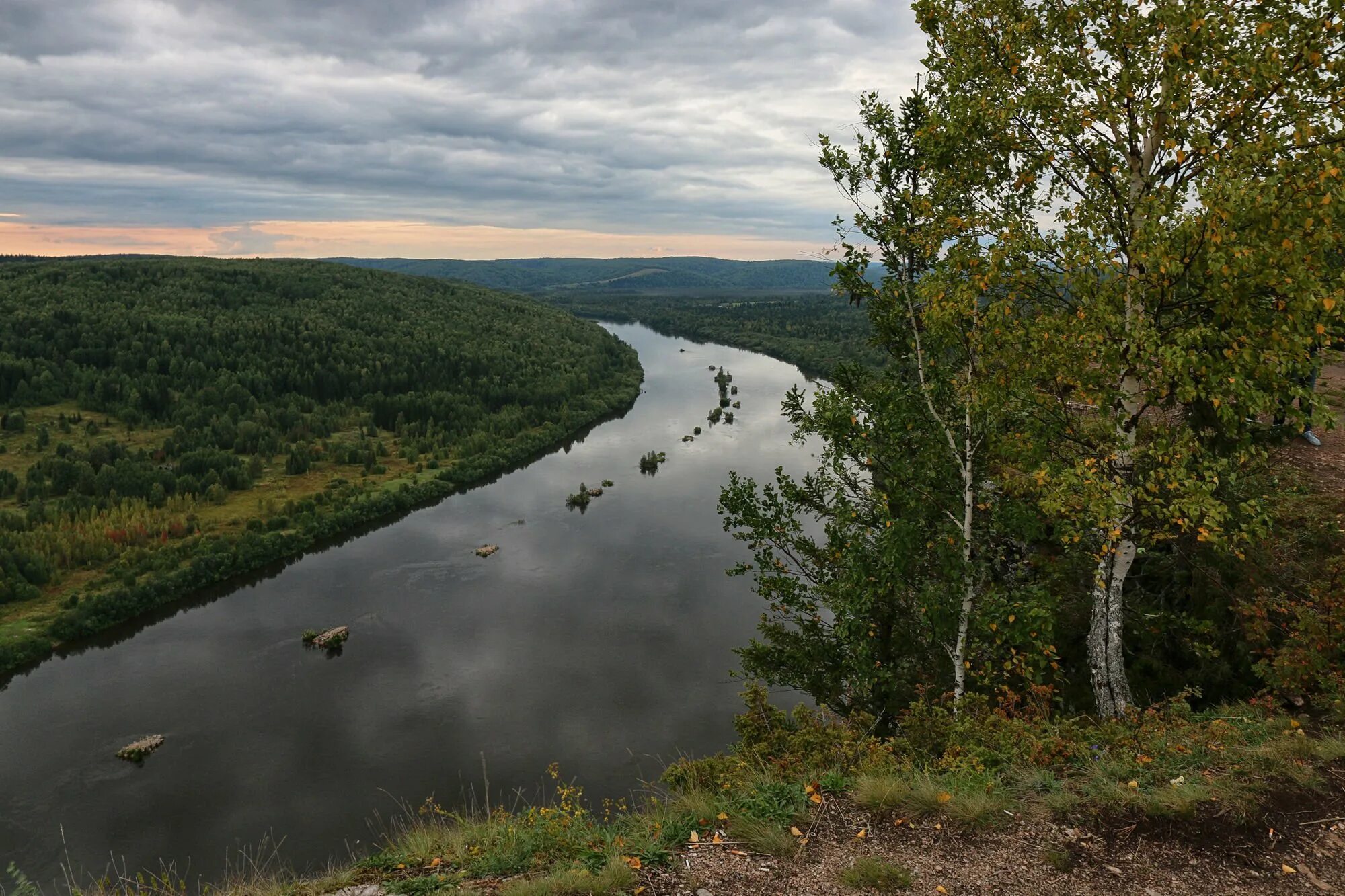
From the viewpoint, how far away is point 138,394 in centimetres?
9325

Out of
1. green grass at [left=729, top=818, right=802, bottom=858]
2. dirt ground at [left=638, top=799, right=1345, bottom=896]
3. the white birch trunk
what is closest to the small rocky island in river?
dirt ground at [left=638, top=799, right=1345, bottom=896]

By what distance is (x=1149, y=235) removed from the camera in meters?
7.61

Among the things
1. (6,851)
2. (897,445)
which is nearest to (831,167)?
(897,445)

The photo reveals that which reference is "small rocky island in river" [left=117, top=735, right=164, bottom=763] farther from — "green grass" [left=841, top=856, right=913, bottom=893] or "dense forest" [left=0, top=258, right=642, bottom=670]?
"green grass" [left=841, top=856, right=913, bottom=893]

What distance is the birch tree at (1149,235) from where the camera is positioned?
23.7ft

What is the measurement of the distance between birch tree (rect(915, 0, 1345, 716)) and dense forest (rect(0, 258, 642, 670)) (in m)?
53.0

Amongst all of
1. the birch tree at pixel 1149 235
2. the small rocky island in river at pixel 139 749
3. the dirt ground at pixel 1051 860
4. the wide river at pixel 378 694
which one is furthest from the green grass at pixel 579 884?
the small rocky island in river at pixel 139 749

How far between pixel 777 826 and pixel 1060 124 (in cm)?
914

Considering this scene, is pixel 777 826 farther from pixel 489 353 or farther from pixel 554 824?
pixel 489 353

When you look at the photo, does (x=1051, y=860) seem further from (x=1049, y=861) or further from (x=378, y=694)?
(x=378, y=694)

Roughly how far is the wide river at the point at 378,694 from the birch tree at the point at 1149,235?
18.2 m

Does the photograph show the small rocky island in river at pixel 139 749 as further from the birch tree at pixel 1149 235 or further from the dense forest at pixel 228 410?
the birch tree at pixel 1149 235

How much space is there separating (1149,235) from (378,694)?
125ft

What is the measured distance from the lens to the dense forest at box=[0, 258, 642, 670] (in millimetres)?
52781
